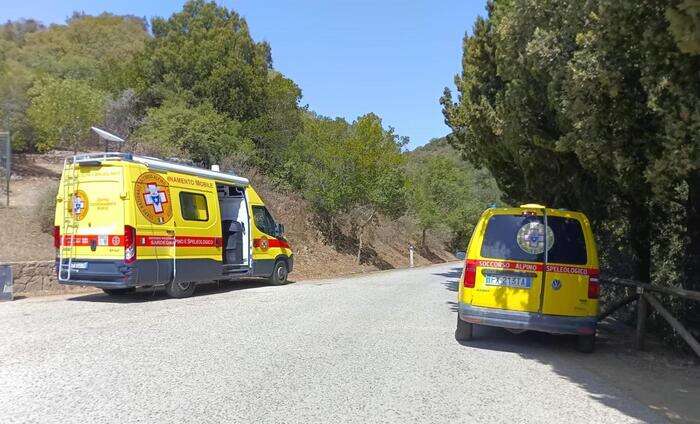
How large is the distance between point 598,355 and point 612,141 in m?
3.23

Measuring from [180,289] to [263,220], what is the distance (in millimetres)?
3893

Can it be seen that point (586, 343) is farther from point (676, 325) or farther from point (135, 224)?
point (135, 224)

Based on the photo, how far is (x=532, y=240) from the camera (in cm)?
870

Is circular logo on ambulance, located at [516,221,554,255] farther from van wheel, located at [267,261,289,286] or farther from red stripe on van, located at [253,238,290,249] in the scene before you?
van wheel, located at [267,261,289,286]

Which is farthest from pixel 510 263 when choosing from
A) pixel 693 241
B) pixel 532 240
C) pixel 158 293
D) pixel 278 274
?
pixel 278 274

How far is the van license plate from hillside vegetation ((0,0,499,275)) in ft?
61.8

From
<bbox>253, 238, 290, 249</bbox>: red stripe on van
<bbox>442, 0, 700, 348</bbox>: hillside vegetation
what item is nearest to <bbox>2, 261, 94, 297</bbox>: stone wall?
<bbox>253, 238, 290, 249</bbox>: red stripe on van

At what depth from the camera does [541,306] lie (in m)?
8.51

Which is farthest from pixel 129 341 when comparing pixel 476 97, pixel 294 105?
pixel 294 105

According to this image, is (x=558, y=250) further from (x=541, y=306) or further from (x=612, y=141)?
(x=612, y=141)

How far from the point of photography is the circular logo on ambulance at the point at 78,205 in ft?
39.9

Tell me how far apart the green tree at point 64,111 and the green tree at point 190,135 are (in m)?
2.20

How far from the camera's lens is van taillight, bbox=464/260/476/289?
8.78 meters

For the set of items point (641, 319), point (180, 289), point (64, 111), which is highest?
point (64, 111)
